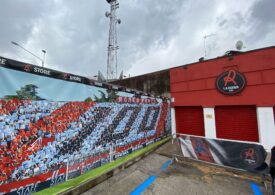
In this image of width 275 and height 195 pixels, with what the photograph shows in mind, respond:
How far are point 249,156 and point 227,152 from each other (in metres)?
0.60

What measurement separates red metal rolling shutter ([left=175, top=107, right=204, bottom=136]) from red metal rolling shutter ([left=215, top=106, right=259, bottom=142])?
0.98 meters

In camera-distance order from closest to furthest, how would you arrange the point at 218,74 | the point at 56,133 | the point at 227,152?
the point at 56,133
the point at 227,152
the point at 218,74

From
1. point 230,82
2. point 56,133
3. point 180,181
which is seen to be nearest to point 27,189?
point 56,133

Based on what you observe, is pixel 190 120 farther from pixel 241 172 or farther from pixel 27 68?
pixel 27 68

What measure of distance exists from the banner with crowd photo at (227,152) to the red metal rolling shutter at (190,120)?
3999 millimetres

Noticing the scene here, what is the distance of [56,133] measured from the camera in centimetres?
341

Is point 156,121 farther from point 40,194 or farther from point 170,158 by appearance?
point 40,194

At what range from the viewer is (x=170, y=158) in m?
6.01

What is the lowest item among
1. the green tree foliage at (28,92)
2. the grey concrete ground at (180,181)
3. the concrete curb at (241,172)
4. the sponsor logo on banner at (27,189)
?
the grey concrete ground at (180,181)

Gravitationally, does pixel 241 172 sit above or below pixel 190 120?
below

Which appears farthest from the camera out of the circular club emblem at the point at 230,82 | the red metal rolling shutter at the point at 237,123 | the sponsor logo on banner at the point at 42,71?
the circular club emblem at the point at 230,82

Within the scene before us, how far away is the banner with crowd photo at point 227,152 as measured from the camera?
4.30 meters

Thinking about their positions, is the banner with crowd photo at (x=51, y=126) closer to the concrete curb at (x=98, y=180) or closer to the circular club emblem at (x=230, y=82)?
the concrete curb at (x=98, y=180)

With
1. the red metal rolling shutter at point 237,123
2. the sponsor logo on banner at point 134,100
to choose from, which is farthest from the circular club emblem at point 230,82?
the sponsor logo on banner at point 134,100
